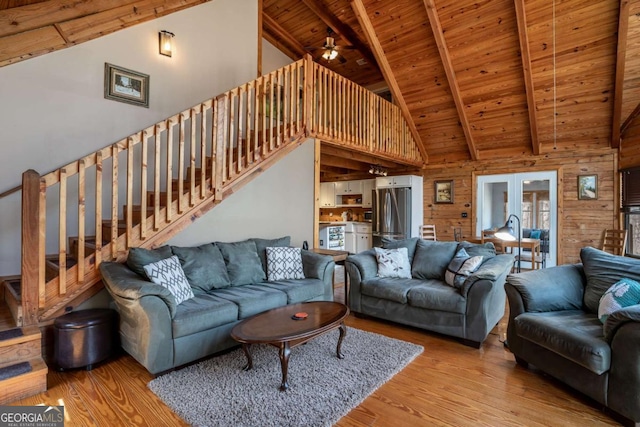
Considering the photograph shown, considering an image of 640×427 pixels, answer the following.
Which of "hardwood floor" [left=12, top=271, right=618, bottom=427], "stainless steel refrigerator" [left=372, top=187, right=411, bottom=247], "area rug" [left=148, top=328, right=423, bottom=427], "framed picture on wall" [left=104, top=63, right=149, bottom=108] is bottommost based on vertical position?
"hardwood floor" [left=12, top=271, right=618, bottom=427]

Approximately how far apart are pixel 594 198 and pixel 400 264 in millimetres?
4471

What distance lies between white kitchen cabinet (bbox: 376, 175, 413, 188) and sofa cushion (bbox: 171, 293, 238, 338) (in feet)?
17.8

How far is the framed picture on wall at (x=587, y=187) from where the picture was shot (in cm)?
573

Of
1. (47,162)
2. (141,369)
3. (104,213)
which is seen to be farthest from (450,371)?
(47,162)

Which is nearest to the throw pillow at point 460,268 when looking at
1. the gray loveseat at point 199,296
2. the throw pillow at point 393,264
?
the throw pillow at point 393,264

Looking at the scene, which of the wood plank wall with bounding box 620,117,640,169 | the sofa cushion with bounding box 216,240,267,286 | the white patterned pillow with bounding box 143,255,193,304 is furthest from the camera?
the wood plank wall with bounding box 620,117,640,169

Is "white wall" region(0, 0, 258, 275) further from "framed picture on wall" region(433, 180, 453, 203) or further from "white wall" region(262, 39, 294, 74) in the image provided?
"framed picture on wall" region(433, 180, 453, 203)

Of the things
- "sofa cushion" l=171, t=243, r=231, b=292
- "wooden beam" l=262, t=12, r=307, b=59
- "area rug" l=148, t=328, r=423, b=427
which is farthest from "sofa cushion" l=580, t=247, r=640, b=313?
"wooden beam" l=262, t=12, r=307, b=59

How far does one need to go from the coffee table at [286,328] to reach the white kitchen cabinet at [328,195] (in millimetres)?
6328

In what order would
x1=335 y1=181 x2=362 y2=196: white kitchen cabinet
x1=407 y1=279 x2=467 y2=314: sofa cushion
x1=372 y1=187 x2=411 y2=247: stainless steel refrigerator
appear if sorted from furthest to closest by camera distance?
x1=335 y1=181 x2=362 y2=196: white kitchen cabinet, x1=372 y1=187 x2=411 y2=247: stainless steel refrigerator, x1=407 y1=279 x2=467 y2=314: sofa cushion

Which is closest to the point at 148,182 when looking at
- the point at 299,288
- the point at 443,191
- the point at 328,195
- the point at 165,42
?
the point at 165,42

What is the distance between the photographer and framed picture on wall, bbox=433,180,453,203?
732cm

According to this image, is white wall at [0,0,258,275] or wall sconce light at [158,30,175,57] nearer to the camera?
white wall at [0,0,258,275]

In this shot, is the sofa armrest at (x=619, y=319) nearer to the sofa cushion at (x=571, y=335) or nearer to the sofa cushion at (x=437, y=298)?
the sofa cushion at (x=571, y=335)
